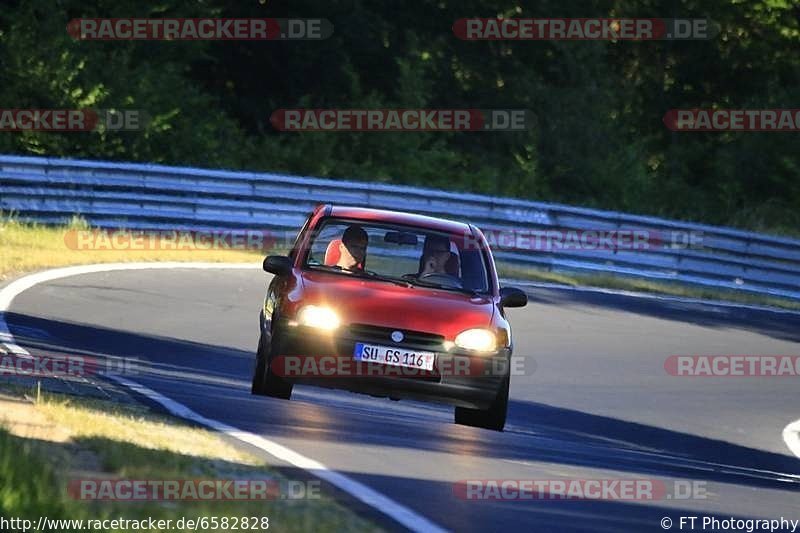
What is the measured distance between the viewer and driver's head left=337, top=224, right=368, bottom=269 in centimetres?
1395

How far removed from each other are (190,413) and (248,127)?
105 ft

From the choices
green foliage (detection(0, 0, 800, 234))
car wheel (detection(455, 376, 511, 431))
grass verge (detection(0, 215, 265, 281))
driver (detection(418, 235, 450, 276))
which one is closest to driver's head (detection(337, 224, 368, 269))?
driver (detection(418, 235, 450, 276))

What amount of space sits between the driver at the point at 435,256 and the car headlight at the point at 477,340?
3.30 ft

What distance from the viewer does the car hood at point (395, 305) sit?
12.9 metres

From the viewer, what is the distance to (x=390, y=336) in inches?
505

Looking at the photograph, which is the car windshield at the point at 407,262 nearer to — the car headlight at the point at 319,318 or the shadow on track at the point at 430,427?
the car headlight at the point at 319,318

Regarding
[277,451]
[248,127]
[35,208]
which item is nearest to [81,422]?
[277,451]

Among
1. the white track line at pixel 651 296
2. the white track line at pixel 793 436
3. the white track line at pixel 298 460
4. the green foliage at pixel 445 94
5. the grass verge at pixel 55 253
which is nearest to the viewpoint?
the white track line at pixel 298 460

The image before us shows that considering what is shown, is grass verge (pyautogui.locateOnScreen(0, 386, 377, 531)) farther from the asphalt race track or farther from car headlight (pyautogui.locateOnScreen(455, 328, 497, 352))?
car headlight (pyautogui.locateOnScreen(455, 328, 497, 352))

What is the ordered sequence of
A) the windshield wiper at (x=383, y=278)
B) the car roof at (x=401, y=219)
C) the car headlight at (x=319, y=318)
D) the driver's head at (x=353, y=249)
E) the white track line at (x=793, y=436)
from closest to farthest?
the car headlight at (x=319, y=318) → the windshield wiper at (x=383, y=278) → the driver's head at (x=353, y=249) → the car roof at (x=401, y=219) → the white track line at (x=793, y=436)

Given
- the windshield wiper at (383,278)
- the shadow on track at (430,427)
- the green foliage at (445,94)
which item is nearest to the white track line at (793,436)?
the shadow on track at (430,427)

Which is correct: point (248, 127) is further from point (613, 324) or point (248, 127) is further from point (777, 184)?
point (613, 324)

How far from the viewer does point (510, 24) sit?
157 ft

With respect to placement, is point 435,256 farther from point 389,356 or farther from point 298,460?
point 298,460
